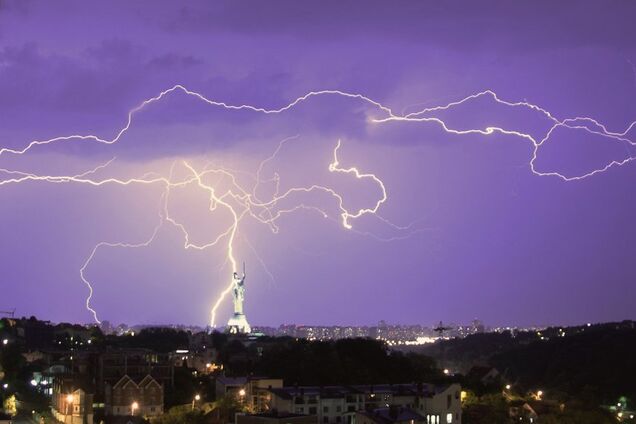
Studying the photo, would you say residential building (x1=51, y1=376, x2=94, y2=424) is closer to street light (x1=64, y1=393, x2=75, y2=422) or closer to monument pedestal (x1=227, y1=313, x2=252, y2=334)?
street light (x1=64, y1=393, x2=75, y2=422)

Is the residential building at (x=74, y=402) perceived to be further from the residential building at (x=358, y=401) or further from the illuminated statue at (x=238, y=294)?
the illuminated statue at (x=238, y=294)

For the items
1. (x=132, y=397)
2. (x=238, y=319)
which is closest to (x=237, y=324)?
(x=238, y=319)

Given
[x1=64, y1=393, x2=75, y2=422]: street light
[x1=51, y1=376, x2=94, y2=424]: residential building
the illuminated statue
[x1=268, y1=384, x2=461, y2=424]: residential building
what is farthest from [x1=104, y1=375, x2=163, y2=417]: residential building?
the illuminated statue

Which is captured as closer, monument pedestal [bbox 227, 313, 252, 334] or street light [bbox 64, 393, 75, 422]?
street light [bbox 64, 393, 75, 422]

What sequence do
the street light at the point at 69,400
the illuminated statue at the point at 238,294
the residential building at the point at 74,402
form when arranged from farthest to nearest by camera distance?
the illuminated statue at the point at 238,294 → the street light at the point at 69,400 → the residential building at the point at 74,402

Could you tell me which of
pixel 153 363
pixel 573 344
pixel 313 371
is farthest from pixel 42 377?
pixel 573 344

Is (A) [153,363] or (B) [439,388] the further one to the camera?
(A) [153,363]

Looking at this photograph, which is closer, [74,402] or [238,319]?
[74,402]

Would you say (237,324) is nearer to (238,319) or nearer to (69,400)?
(238,319)

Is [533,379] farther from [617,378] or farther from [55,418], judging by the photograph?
[55,418]

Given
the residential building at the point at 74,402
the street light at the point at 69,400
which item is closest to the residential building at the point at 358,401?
the residential building at the point at 74,402

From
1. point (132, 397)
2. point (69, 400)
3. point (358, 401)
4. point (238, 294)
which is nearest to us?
point (69, 400)
